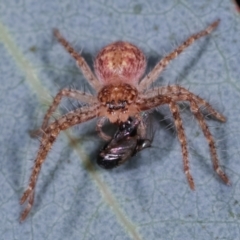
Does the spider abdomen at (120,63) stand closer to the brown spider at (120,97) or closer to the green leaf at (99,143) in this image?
the brown spider at (120,97)

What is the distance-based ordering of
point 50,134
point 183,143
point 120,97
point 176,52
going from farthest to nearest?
point 176,52, point 120,97, point 50,134, point 183,143

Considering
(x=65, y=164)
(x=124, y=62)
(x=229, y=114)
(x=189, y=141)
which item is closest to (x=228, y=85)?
(x=229, y=114)

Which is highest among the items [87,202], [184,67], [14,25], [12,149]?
[14,25]

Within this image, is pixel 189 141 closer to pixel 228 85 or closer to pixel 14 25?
pixel 228 85

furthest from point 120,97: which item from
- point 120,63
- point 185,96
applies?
point 185,96

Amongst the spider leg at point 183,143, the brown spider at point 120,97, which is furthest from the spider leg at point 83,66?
the spider leg at point 183,143

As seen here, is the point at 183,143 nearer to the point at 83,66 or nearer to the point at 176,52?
the point at 176,52
